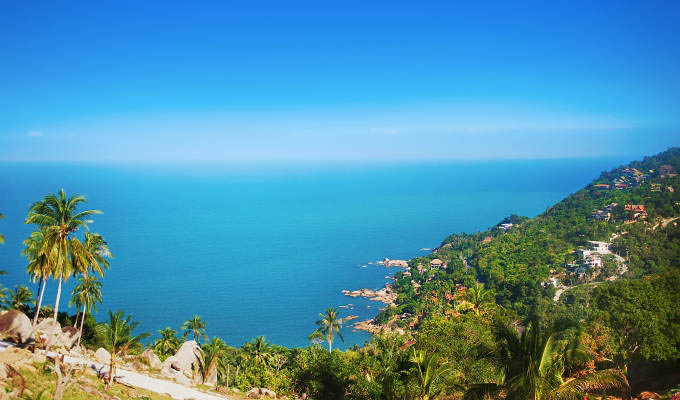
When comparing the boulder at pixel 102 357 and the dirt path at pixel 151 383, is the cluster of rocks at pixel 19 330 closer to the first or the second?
the dirt path at pixel 151 383

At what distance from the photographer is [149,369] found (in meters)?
21.2

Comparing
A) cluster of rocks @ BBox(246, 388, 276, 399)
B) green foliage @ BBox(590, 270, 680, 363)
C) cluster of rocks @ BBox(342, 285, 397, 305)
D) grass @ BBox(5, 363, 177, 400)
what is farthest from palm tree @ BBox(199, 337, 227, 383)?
cluster of rocks @ BBox(342, 285, 397, 305)

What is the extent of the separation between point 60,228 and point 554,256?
62.5m

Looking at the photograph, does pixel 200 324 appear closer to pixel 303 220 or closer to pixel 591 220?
pixel 591 220

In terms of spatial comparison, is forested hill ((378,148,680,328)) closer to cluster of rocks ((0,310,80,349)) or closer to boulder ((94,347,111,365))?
boulder ((94,347,111,365))

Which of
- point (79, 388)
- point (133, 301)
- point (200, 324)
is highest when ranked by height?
point (79, 388)

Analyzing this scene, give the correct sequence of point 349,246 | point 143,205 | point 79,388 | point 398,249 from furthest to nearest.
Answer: point 143,205, point 349,246, point 398,249, point 79,388

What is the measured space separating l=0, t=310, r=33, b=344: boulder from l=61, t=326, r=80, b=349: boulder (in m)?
2.44

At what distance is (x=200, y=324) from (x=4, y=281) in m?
59.1

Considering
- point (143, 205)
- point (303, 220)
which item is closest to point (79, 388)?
point (303, 220)

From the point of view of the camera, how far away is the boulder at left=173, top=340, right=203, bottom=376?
80.9ft

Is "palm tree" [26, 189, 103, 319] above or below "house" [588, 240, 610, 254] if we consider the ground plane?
above

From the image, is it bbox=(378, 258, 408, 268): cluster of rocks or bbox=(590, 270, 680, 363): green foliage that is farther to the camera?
bbox=(378, 258, 408, 268): cluster of rocks

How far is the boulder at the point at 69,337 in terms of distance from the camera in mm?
20125
